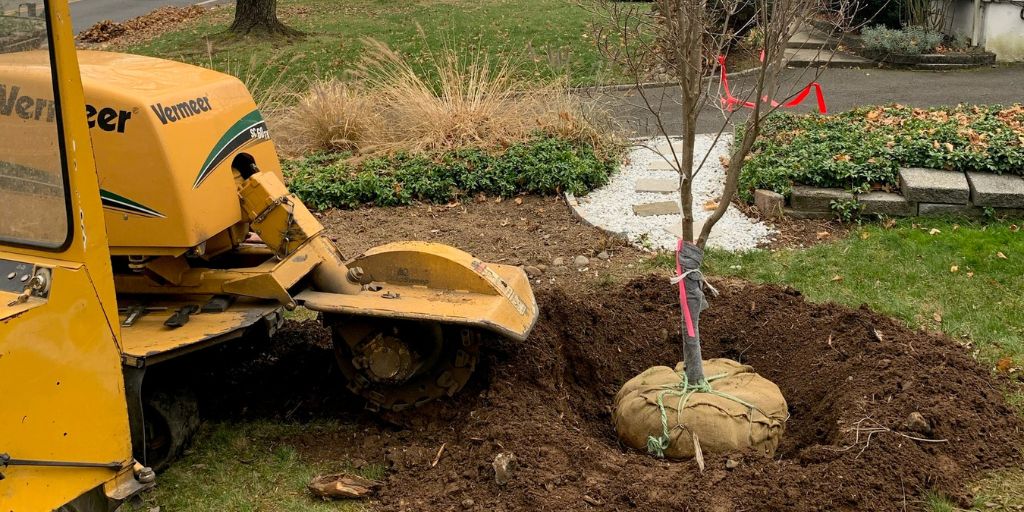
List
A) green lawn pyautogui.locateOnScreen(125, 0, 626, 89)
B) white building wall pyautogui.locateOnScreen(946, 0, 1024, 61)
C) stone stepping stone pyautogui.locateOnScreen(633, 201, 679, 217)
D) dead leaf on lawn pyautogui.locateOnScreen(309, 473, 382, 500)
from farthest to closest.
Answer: green lawn pyautogui.locateOnScreen(125, 0, 626, 89) < white building wall pyautogui.locateOnScreen(946, 0, 1024, 61) < stone stepping stone pyautogui.locateOnScreen(633, 201, 679, 217) < dead leaf on lawn pyautogui.locateOnScreen(309, 473, 382, 500)

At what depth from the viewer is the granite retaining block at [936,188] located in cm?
697

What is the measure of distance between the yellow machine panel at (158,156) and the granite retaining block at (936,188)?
482cm

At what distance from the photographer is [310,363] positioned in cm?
534

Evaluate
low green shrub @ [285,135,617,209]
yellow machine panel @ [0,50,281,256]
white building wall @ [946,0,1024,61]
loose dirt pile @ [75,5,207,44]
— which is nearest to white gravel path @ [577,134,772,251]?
low green shrub @ [285,135,617,209]

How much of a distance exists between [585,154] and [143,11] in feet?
62.0

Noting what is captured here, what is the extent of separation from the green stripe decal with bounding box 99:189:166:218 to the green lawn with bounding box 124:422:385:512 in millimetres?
1105

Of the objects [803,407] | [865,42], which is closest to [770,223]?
[803,407]

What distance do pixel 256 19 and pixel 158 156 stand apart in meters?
13.9

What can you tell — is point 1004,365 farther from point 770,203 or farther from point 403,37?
point 403,37

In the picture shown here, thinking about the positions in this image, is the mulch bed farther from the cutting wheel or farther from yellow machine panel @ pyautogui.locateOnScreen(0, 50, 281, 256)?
yellow machine panel @ pyautogui.locateOnScreen(0, 50, 281, 256)

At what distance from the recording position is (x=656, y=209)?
301 inches

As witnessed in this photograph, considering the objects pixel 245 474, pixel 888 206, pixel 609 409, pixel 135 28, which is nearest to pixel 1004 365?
pixel 609 409

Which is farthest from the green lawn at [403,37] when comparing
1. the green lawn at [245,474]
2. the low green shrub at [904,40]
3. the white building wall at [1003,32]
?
the green lawn at [245,474]

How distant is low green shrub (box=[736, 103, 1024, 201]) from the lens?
721cm
